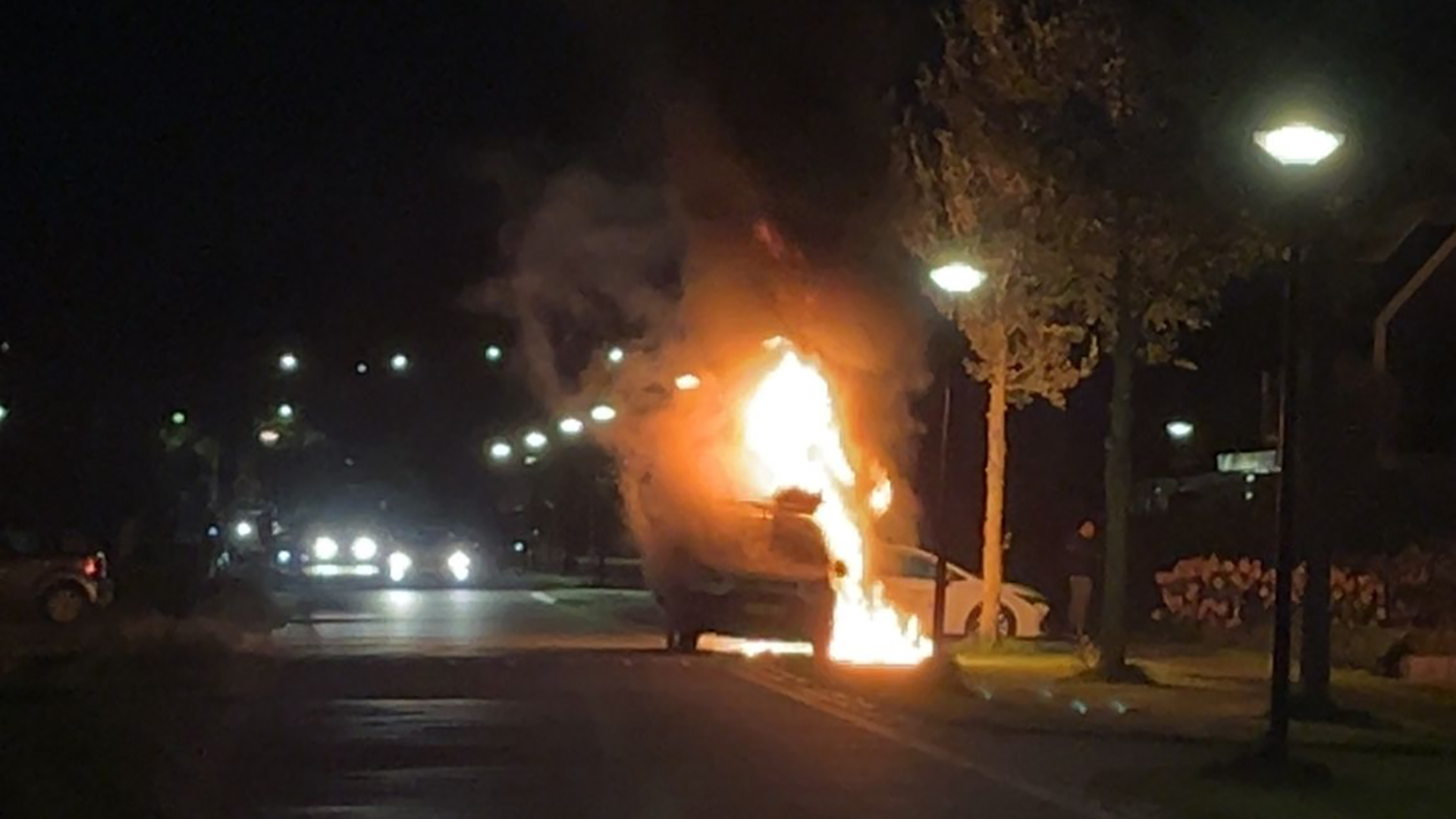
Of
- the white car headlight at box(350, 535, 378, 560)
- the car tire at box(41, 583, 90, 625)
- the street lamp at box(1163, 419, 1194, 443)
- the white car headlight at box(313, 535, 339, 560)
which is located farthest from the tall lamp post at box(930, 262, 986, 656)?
the white car headlight at box(313, 535, 339, 560)

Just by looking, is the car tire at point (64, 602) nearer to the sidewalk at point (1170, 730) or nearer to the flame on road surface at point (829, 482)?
the flame on road surface at point (829, 482)

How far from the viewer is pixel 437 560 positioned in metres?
72.3

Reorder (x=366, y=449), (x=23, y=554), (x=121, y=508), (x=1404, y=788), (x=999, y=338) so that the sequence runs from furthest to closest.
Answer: (x=366, y=449) < (x=121, y=508) < (x=23, y=554) < (x=999, y=338) < (x=1404, y=788)

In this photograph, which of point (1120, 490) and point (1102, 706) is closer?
point (1102, 706)

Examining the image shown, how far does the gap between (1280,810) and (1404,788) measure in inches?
76.2

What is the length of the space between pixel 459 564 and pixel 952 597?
35.6 m

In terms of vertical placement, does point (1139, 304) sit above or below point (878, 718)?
above

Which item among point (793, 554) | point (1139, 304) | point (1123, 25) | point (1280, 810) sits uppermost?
point (1123, 25)

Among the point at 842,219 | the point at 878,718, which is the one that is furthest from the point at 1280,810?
the point at 842,219

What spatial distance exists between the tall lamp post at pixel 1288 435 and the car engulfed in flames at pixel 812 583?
11.4 m

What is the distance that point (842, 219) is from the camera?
38.8 meters

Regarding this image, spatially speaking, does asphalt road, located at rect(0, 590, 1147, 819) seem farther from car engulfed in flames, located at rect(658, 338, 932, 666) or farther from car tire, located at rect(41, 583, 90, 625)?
car tire, located at rect(41, 583, 90, 625)

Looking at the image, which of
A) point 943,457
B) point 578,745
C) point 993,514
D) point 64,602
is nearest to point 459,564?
point 64,602

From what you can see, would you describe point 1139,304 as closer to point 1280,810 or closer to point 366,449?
point 1280,810
